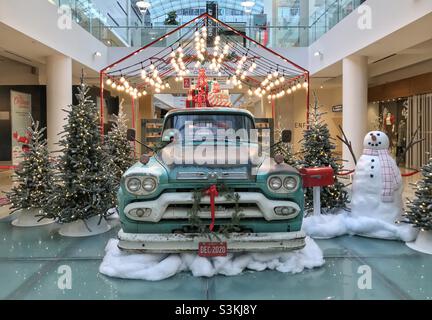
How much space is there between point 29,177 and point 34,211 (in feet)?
1.64

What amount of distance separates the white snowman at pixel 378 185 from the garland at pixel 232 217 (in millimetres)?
2184

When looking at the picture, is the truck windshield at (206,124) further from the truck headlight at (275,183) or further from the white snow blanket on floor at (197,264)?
the white snow blanket on floor at (197,264)

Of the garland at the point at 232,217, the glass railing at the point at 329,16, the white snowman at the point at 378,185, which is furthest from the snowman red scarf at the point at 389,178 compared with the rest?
the glass railing at the point at 329,16

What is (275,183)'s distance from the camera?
335cm

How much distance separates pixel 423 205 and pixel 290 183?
5.62ft

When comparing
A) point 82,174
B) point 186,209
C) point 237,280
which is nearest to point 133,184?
point 186,209

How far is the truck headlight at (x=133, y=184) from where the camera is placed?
3.32m

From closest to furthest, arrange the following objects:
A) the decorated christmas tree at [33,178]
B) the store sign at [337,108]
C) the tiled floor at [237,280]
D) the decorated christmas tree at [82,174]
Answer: the tiled floor at [237,280], the decorated christmas tree at [82,174], the decorated christmas tree at [33,178], the store sign at [337,108]

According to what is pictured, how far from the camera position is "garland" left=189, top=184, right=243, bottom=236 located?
3199 mm

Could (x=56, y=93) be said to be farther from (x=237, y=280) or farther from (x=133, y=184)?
(x=237, y=280)

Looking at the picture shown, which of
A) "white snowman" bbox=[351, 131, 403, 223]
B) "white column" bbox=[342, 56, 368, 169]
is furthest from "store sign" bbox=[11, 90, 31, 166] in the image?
"white snowman" bbox=[351, 131, 403, 223]

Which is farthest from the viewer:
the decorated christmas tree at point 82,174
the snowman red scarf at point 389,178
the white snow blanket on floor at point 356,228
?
the decorated christmas tree at point 82,174

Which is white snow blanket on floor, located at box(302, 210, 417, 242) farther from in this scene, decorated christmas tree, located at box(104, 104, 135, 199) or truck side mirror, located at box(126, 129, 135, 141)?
decorated christmas tree, located at box(104, 104, 135, 199)

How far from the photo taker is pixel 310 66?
→ 14508 millimetres
